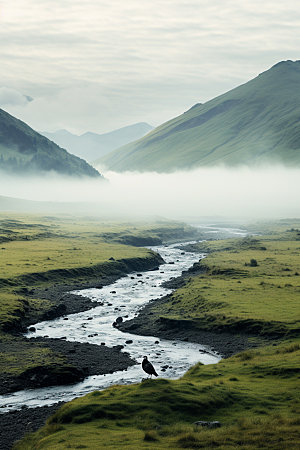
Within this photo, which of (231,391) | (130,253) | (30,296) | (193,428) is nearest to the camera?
(193,428)

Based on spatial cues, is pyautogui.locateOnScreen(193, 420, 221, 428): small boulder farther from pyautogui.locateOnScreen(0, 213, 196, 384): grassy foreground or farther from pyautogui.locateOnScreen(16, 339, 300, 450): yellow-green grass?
pyautogui.locateOnScreen(0, 213, 196, 384): grassy foreground

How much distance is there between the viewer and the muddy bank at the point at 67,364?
5156 cm

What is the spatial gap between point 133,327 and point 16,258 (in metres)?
70.0

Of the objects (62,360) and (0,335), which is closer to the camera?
(62,360)

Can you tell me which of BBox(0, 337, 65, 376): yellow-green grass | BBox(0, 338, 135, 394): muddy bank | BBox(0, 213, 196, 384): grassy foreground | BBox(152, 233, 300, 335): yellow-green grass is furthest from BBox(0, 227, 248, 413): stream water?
BBox(152, 233, 300, 335): yellow-green grass

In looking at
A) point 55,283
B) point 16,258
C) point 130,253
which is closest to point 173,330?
point 55,283

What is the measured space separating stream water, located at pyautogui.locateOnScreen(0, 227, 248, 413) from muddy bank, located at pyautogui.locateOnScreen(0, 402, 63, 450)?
4.77 feet

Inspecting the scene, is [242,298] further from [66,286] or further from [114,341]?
[66,286]

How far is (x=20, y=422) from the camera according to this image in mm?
41219

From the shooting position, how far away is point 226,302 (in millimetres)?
85000

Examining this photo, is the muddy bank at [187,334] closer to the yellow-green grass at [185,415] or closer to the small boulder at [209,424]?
the yellow-green grass at [185,415]

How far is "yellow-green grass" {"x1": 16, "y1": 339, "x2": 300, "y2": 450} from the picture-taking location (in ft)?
103

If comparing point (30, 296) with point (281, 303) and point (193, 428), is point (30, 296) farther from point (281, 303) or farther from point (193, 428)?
point (193, 428)

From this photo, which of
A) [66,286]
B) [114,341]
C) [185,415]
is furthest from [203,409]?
[66,286]
